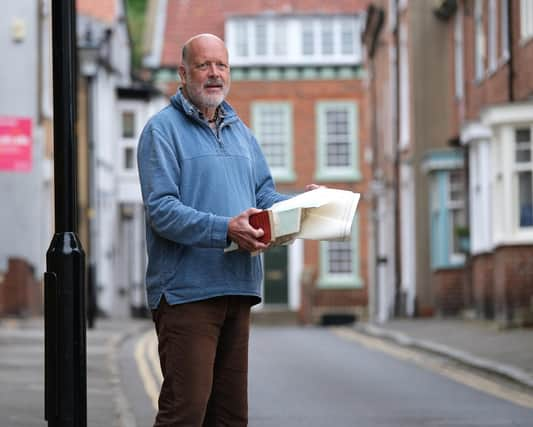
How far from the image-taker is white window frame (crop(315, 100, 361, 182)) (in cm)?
5453

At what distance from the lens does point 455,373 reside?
683 inches

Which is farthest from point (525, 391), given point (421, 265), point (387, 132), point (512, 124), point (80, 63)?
point (387, 132)

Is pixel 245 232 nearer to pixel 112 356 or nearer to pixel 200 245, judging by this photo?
pixel 200 245

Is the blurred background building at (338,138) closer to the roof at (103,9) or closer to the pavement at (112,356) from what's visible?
the roof at (103,9)

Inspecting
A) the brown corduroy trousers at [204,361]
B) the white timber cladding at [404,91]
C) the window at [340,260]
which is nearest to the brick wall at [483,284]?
the white timber cladding at [404,91]

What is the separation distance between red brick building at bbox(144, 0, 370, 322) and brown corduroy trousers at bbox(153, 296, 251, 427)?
48.1m

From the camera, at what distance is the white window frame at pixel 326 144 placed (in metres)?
54.5

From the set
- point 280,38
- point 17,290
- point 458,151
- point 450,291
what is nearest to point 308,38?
point 280,38

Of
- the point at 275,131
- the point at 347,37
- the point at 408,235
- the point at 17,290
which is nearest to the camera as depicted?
the point at 17,290

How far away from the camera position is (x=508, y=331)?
25.1m

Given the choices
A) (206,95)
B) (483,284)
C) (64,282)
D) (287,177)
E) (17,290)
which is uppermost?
(287,177)

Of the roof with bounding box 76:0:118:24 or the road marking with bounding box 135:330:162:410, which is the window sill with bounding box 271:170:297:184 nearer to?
the roof with bounding box 76:0:118:24

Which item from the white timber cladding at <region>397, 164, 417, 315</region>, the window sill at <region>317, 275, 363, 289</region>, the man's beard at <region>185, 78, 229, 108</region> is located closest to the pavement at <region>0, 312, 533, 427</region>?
the man's beard at <region>185, 78, 229, 108</region>

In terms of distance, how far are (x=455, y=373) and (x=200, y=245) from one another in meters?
11.6
